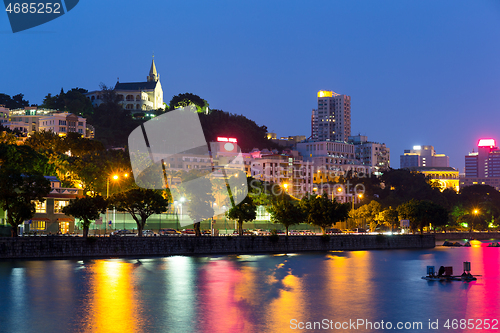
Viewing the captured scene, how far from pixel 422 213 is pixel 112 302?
7631cm

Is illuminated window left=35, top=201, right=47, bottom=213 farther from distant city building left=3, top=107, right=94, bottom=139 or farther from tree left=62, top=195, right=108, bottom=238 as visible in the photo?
distant city building left=3, top=107, right=94, bottom=139

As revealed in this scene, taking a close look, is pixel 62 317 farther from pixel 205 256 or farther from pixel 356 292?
pixel 205 256

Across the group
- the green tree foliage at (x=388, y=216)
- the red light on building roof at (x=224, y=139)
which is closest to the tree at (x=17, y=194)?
the green tree foliage at (x=388, y=216)

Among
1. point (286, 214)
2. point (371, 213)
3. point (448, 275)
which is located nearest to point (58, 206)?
point (286, 214)

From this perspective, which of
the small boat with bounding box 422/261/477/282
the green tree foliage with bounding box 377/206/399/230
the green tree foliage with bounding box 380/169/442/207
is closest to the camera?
the small boat with bounding box 422/261/477/282

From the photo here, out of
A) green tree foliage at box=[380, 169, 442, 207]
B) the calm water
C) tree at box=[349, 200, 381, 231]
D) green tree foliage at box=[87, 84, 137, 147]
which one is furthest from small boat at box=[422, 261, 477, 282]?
green tree foliage at box=[87, 84, 137, 147]

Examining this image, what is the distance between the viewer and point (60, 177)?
314 feet

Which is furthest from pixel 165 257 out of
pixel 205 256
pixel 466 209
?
pixel 466 209

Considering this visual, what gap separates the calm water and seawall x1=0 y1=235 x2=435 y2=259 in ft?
7.83

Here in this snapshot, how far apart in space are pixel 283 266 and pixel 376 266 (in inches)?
461

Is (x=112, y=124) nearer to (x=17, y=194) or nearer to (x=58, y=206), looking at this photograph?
(x=58, y=206)

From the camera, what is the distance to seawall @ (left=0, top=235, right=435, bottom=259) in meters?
60.3

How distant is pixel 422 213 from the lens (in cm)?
10181

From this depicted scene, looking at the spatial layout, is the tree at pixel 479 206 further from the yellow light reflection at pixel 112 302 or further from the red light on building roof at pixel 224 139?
the yellow light reflection at pixel 112 302
